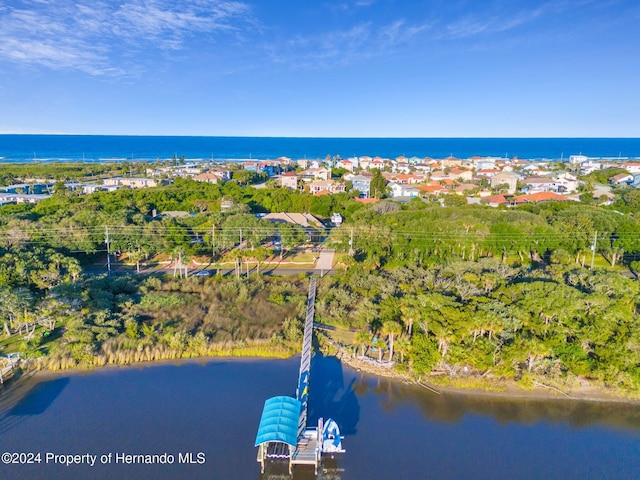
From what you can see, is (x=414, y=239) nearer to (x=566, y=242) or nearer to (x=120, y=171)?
(x=566, y=242)

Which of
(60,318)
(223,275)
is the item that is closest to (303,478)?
(60,318)

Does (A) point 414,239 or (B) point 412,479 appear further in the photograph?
(A) point 414,239

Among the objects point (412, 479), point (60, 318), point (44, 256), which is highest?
point (44, 256)

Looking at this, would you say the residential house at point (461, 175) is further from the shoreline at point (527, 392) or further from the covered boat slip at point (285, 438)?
the covered boat slip at point (285, 438)

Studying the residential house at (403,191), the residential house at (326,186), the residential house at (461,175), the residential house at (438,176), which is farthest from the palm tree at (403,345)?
the residential house at (438,176)

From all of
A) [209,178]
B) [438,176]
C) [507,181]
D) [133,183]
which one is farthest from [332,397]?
[438,176]

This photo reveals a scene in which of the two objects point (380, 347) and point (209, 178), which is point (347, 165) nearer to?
point (209, 178)

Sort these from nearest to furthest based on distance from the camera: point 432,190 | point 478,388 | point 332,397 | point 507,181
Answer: point 332,397 → point 478,388 → point 432,190 → point 507,181

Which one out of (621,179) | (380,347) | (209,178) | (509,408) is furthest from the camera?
(621,179)
